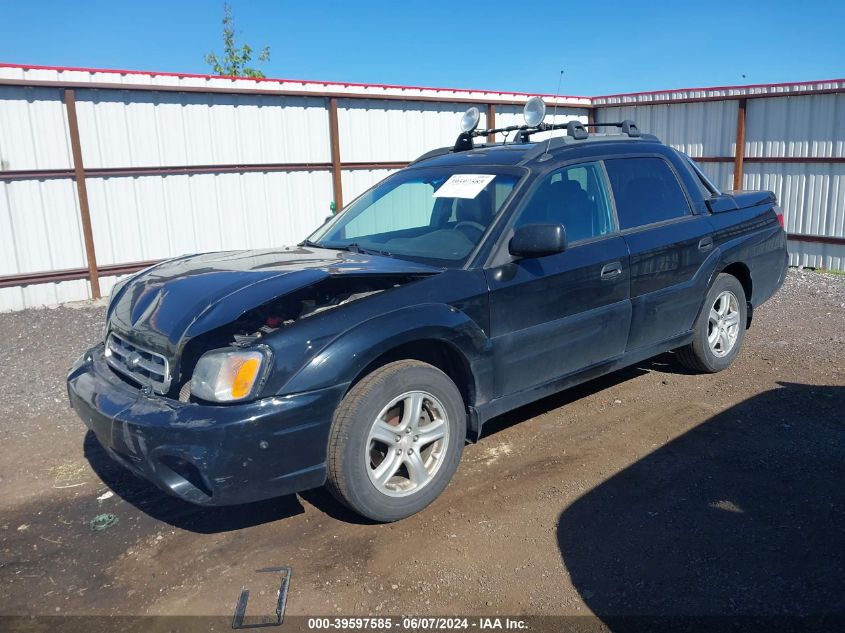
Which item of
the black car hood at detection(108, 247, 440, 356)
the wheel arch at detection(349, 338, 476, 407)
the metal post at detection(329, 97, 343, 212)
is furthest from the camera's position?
the metal post at detection(329, 97, 343, 212)

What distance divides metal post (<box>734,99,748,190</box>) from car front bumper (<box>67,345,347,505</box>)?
1076 centimetres

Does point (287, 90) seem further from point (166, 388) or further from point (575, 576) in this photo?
point (575, 576)

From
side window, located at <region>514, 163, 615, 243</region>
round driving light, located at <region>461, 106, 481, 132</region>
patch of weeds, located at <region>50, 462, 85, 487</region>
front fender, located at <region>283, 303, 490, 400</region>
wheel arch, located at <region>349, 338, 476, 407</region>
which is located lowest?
patch of weeds, located at <region>50, 462, 85, 487</region>

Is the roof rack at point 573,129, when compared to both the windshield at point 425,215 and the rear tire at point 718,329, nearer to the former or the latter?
the windshield at point 425,215

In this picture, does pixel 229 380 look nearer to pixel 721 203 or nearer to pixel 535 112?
pixel 535 112

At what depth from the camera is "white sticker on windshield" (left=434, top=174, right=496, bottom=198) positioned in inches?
170

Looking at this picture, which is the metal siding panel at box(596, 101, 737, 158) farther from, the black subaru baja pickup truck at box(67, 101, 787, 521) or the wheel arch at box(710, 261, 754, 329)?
the black subaru baja pickup truck at box(67, 101, 787, 521)

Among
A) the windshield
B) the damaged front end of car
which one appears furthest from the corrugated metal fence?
the damaged front end of car

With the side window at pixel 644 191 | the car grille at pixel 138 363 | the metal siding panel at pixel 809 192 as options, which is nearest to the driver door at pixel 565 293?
the side window at pixel 644 191

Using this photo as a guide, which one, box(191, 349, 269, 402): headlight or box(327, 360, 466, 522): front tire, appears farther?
box(327, 360, 466, 522): front tire

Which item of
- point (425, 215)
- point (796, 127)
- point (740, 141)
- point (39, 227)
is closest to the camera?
point (425, 215)

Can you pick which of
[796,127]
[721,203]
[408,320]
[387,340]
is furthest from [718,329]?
[796,127]

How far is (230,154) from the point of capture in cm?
1029

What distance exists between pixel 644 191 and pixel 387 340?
254 cm
